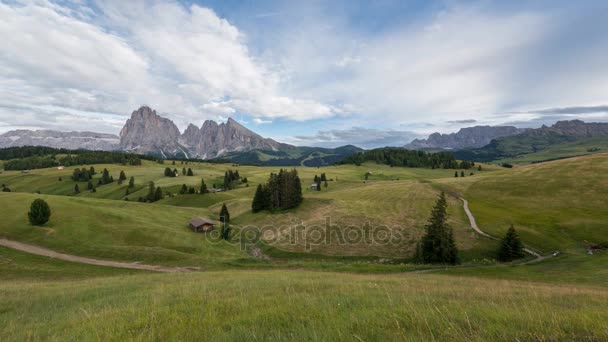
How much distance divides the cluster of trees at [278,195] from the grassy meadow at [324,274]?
376 centimetres

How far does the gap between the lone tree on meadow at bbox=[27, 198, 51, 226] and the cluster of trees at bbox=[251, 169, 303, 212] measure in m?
46.5

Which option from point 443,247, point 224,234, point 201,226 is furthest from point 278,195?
point 443,247

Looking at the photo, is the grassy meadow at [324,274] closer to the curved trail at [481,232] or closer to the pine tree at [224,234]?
the curved trail at [481,232]

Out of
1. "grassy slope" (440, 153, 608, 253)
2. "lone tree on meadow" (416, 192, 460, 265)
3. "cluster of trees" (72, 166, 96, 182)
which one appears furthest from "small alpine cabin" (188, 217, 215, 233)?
"cluster of trees" (72, 166, 96, 182)

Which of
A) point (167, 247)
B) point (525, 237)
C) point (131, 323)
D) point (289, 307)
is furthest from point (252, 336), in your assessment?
point (525, 237)

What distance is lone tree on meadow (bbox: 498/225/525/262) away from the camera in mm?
41375

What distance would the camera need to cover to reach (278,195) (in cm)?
7962

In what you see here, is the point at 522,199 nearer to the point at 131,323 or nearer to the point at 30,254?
the point at 131,323

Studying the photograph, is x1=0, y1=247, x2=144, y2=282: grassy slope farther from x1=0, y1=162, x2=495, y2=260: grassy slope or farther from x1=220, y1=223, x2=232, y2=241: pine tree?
x1=0, y1=162, x2=495, y2=260: grassy slope

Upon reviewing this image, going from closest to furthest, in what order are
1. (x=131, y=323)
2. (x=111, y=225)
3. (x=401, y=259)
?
(x=131, y=323), (x=401, y=259), (x=111, y=225)

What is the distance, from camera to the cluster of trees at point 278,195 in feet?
258

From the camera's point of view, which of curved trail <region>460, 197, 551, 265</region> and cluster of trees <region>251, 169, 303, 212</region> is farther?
cluster of trees <region>251, 169, 303, 212</region>

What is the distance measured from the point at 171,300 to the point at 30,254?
46913 millimetres

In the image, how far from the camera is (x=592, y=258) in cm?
3562
